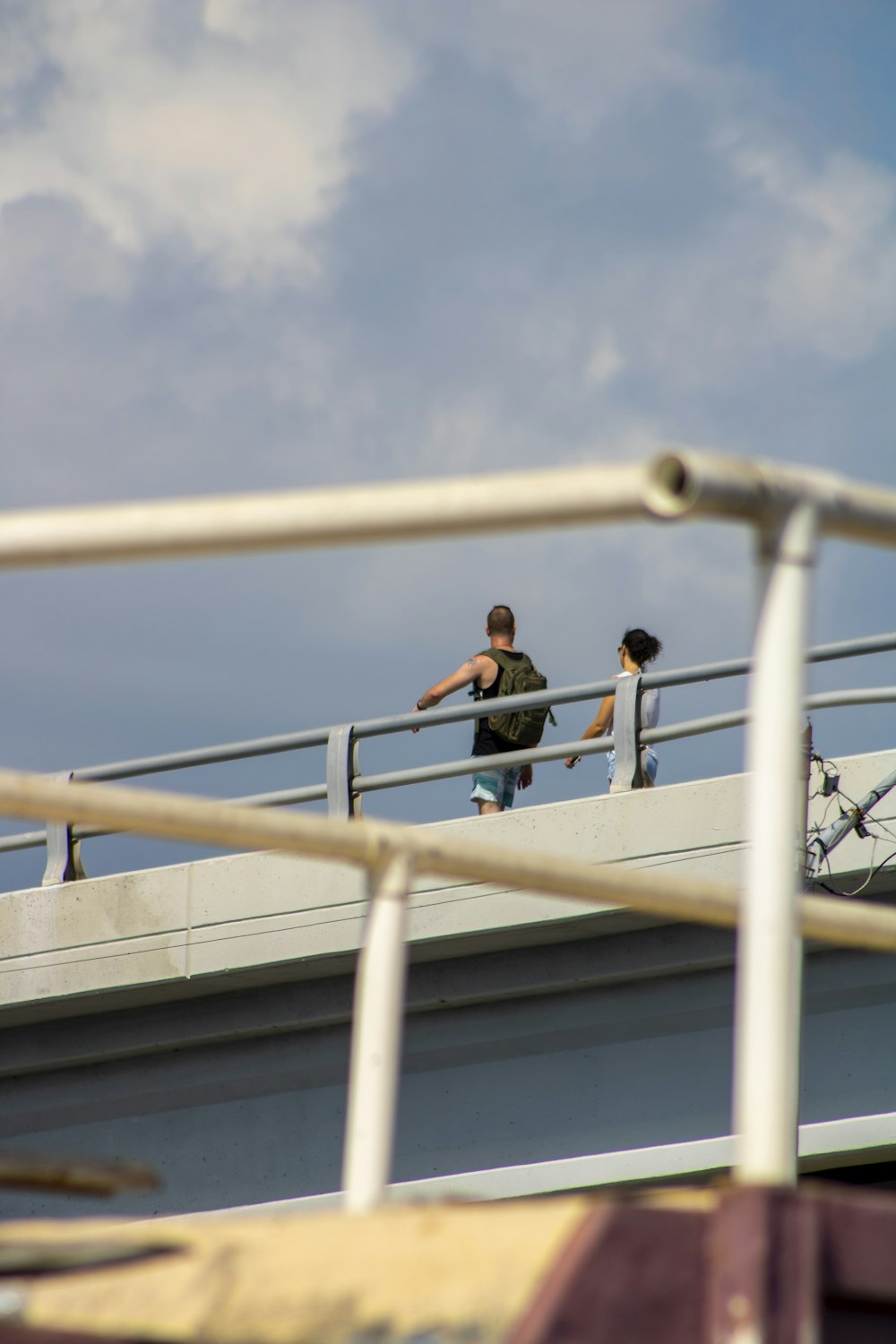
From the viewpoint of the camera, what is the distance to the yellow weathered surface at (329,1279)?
4.51ft

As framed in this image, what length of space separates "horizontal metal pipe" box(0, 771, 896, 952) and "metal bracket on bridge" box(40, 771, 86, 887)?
30.5 ft

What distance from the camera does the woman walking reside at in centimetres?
1031

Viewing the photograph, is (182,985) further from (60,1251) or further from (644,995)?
(60,1251)

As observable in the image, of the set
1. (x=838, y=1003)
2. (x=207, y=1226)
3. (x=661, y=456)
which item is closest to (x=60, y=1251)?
(x=207, y=1226)

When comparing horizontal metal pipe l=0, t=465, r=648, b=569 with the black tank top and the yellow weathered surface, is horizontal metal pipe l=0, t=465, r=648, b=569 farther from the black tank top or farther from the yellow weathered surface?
the black tank top

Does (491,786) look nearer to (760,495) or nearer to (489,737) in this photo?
(489,737)

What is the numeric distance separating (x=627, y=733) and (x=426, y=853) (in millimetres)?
7957

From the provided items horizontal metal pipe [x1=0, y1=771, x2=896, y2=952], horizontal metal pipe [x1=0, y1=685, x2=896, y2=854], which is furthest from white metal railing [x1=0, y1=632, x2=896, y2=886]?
horizontal metal pipe [x1=0, y1=771, x2=896, y2=952]

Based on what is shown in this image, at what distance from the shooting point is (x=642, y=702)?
10523mm

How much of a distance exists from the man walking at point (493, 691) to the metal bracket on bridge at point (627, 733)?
0.90 meters

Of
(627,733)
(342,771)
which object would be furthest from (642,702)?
(342,771)

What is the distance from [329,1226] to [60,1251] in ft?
1.07

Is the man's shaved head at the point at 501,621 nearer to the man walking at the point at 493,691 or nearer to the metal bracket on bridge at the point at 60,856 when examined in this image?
the man walking at the point at 493,691

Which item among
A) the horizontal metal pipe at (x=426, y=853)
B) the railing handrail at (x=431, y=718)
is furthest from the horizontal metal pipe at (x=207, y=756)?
the horizontal metal pipe at (x=426, y=853)
